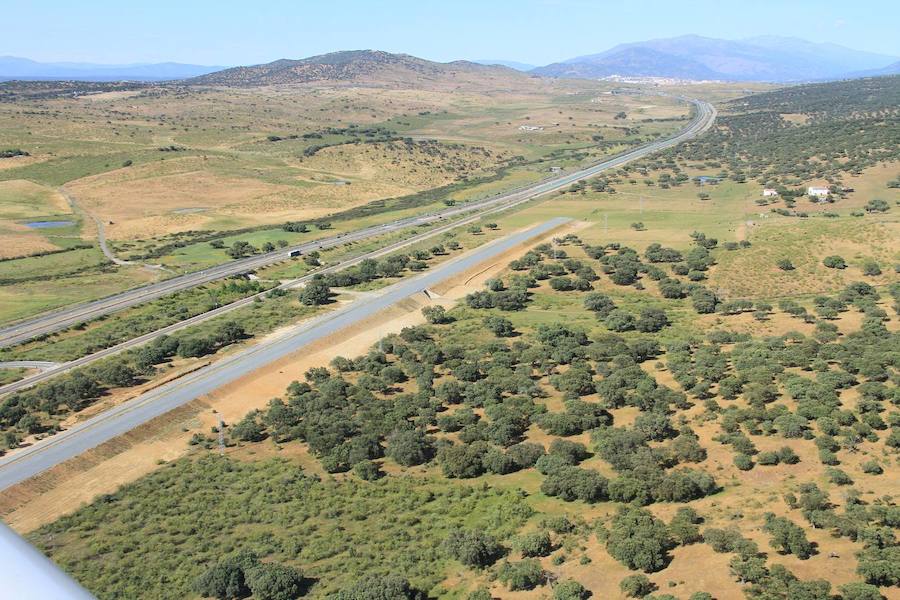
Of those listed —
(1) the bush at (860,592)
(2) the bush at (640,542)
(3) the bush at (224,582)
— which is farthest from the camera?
(2) the bush at (640,542)

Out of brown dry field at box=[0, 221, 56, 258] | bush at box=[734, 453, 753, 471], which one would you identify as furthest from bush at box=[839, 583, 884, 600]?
brown dry field at box=[0, 221, 56, 258]

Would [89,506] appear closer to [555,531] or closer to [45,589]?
[555,531]

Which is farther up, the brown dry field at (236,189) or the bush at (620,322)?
the brown dry field at (236,189)

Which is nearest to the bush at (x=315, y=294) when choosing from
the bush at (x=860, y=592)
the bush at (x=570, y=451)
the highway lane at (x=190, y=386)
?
the highway lane at (x=190, y=386)

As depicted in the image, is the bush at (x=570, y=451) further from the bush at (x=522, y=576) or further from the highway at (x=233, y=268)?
the highway at (x=233, y=268)

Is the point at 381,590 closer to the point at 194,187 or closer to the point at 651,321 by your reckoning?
the point at 651,321

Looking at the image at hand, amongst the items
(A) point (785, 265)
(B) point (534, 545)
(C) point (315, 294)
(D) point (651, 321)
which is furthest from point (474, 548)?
(A) point (785, 265)

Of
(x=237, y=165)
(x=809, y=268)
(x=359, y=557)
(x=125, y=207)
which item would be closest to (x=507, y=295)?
(x=809, y=268)
